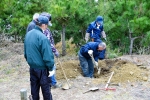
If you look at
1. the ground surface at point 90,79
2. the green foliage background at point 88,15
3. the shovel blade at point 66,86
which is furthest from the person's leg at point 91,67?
the green foliage background at point 88,15

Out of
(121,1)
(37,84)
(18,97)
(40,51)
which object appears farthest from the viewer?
(121,1)

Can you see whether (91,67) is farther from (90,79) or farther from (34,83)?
(34,83)

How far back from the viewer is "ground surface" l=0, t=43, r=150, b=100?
4.91m

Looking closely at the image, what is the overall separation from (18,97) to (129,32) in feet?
14.0

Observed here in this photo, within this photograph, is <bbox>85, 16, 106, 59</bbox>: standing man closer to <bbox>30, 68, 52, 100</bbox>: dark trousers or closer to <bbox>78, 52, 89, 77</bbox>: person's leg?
<bbox>78, 52, 89, 77</bbox>: person's leg

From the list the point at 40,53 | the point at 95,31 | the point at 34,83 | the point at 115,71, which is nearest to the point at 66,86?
the point at 34,83

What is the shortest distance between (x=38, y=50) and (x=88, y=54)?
210cm

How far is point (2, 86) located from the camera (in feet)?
17.7

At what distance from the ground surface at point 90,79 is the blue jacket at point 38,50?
123 cm

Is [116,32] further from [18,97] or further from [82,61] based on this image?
[18,97]

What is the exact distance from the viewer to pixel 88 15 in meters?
7.57

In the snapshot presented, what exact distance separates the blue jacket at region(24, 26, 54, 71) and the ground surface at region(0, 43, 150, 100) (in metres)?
1.23

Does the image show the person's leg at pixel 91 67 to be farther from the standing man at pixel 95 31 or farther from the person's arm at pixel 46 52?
the person's arm at pixel 46 52

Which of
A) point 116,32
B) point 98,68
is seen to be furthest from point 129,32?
point 98,68
